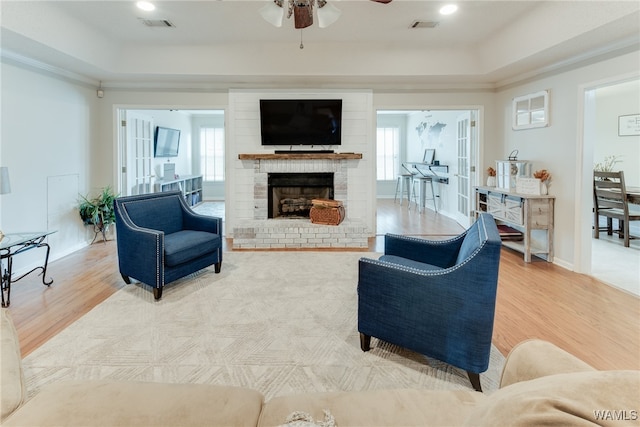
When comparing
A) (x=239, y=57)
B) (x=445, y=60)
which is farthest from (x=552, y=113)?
(x=239, y=57)

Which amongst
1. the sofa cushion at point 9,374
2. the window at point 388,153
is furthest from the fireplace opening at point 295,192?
the window at point 388,153

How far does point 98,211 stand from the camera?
199 inches

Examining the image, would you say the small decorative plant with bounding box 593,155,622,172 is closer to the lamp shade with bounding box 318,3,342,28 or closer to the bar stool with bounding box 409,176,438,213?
the bar stool with bounding box 409,176,438,213

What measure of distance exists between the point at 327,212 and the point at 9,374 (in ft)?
14.1

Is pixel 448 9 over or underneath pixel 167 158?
over

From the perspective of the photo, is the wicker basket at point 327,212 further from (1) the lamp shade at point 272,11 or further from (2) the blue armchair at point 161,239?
(1) the lamp shade at point 272,11

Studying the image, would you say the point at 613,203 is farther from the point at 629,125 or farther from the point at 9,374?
the point at 9,374

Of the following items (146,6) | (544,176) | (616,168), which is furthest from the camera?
(616,168)

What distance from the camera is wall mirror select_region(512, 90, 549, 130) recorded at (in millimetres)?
4379

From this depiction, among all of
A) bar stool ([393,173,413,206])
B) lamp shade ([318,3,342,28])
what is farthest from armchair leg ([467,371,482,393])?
bar stool ([393,173,413,206])

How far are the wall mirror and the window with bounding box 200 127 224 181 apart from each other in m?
7.88

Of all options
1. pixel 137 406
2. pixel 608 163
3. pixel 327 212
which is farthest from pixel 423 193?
pixel 137 406

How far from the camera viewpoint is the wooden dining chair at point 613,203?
16.4 feet

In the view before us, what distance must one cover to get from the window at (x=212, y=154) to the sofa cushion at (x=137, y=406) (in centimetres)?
A: 966
